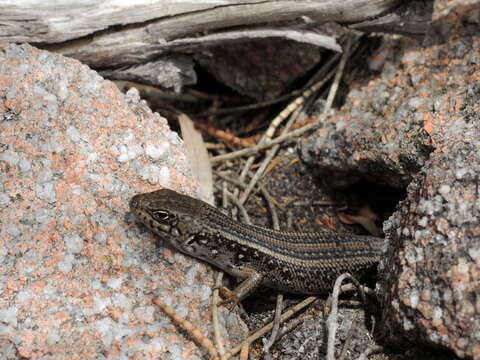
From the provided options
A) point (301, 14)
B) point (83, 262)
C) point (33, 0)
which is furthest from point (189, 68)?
point (83, 262)

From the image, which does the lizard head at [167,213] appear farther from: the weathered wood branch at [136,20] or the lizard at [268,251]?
the weathered wood branch at [136,20]

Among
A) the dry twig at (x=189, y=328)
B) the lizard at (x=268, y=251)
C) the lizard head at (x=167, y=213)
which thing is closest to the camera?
the dry twig at (x=189, y=328)

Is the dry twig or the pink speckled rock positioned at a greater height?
the pink speckled rock

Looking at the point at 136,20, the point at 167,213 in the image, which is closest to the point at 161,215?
the point at 167,213

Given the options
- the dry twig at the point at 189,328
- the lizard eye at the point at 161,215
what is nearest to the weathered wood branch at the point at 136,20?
the lizard eye at the point at 161,215

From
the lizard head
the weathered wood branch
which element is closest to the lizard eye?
the lizard head

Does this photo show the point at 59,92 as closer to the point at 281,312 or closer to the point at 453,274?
the point at 281,312

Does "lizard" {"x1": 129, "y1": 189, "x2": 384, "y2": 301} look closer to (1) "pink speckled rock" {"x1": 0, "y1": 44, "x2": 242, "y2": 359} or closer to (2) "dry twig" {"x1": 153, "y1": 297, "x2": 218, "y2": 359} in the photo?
(1) "pink speckled rock" {"x1": 0, "y1": 44, "x2": 242, "y2": 359}
